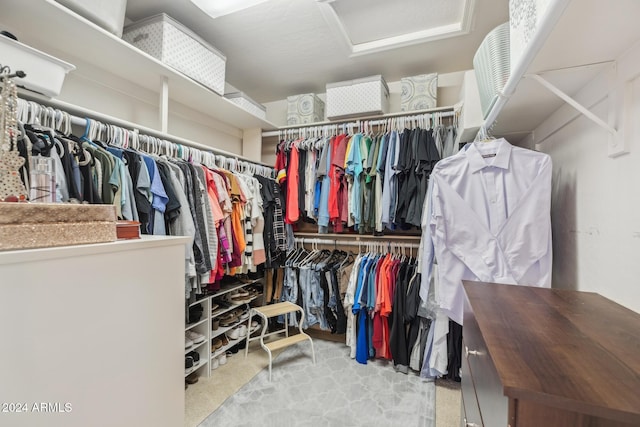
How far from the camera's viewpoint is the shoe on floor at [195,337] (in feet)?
6.26

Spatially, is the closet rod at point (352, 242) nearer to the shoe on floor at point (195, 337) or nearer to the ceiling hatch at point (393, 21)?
the shoe on floor at point (195, 337)

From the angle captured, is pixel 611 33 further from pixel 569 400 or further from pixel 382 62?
pixel 382 62

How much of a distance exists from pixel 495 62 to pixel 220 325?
2.45 metres

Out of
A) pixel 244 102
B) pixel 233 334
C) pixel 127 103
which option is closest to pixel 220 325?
pixel 233 334

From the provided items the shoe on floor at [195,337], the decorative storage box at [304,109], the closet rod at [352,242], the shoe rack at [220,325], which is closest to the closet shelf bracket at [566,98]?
the closet rod at [352,242]

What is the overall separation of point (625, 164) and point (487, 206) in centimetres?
55

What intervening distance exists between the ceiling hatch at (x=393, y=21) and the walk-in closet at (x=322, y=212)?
17 mm

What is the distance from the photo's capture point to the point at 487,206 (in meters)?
1.40

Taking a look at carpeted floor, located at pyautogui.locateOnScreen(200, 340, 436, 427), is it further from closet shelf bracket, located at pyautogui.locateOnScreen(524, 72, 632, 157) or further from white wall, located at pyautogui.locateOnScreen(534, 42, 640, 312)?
closet shelf bracket, located at pyautogui.locateOnScreen(524, 72, 632, 157)

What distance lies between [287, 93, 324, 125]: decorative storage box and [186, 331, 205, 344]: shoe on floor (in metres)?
2.02

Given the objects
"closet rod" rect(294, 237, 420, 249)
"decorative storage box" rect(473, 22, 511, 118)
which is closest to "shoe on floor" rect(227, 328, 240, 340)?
"closet rod" rect(294, 237, 420, 249)

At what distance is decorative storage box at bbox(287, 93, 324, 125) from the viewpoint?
2.63m

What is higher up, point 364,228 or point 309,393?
point 364,228

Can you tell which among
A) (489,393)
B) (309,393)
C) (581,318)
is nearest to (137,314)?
(489,393)
